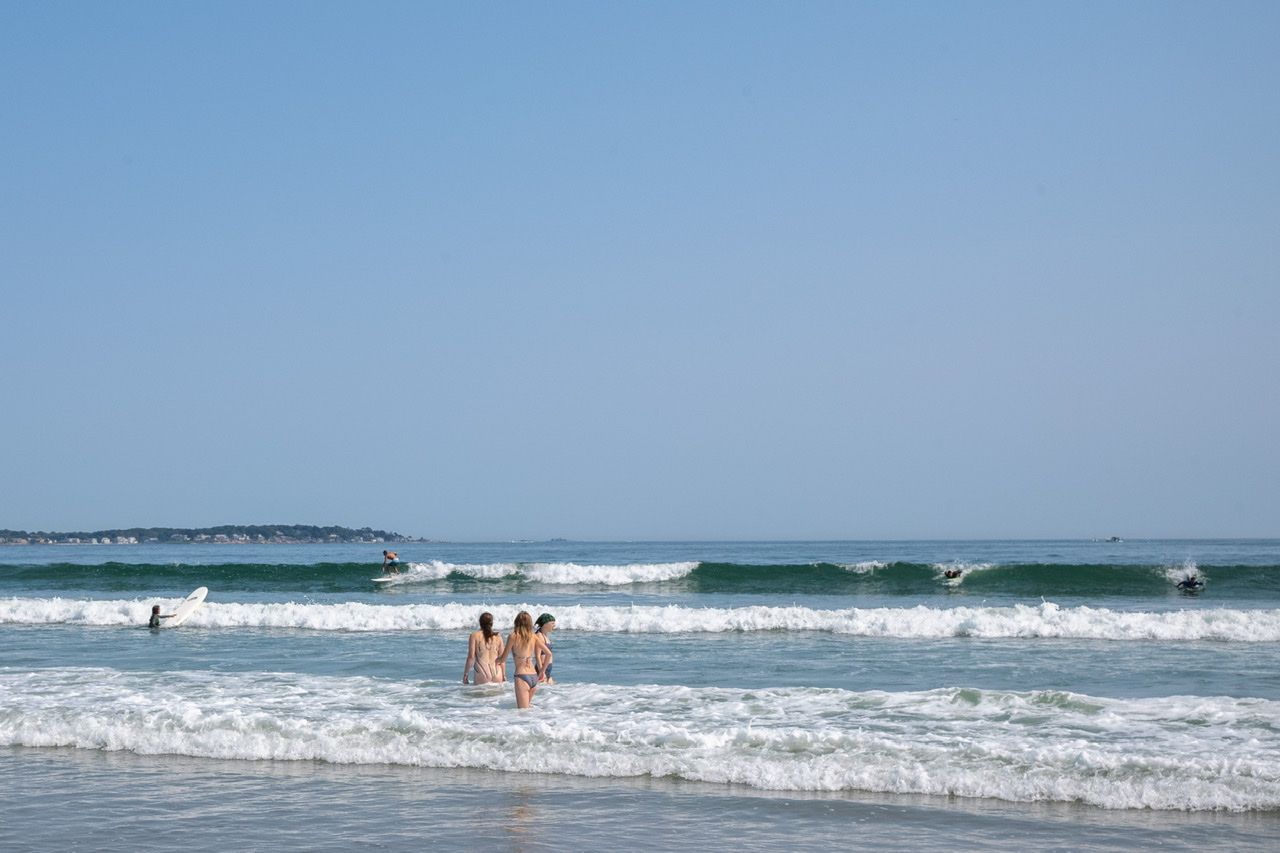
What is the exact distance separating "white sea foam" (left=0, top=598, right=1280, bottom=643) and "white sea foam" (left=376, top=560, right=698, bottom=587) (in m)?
16.8

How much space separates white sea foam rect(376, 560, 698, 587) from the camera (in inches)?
1731

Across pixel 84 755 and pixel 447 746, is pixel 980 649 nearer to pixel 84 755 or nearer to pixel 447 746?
pixel 447 746

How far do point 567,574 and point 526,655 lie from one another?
102 feet

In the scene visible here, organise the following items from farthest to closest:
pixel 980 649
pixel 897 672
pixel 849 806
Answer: pixel 980 649 < pixel 897 672 < pixel 849 806

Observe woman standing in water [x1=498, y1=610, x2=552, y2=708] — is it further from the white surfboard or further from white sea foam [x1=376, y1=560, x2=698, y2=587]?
white sea foam [x1=376, y1=560, x2=698, y2=587]

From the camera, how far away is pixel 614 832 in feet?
26.8

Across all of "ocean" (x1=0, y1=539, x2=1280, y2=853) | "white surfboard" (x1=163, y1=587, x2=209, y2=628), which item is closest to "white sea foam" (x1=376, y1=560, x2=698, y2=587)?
"white surfboard" (x1=163, y1=587, x2=209, y2=628)

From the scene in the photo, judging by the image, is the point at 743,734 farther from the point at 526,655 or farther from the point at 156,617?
the point at 156,617

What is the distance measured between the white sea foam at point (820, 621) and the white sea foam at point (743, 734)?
29.2 ft

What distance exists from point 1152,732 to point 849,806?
4.16 m

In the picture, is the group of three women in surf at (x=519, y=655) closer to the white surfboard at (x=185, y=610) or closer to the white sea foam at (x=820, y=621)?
the white sea foam at (x=820, y=621)

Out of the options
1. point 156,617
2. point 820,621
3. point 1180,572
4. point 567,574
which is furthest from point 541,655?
point 1180,572

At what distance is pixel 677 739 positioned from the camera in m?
11.0

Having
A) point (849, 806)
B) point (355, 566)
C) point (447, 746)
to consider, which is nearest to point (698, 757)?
point (849, 806)
